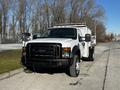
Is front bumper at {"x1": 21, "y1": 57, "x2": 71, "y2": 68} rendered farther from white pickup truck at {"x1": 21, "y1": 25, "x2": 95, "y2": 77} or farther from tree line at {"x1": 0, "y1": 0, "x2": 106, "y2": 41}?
tree line at {"x1": 0, "y1": 0, "x2": 106, "y2": 41}

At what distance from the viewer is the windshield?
13664mm

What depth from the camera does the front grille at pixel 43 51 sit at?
36.9 feet

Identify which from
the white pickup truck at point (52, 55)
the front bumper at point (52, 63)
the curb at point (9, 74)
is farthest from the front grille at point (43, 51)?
the curb at point (9, 74)

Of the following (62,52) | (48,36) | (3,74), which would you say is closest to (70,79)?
(62,52)

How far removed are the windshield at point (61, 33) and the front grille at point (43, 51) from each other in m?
2.35

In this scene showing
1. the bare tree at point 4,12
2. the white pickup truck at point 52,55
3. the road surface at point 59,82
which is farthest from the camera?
the bare tree at point 4,12

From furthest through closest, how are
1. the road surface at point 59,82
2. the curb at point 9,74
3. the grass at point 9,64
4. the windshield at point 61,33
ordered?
the windshield at point 61,33
the grass at point 9,64
the curb at point 9,74
the road surface at point 59,82

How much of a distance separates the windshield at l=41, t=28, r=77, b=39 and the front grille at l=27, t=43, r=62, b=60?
2.35 m

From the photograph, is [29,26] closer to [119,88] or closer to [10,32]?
[10,32]

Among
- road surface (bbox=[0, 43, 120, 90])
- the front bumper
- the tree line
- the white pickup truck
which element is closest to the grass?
road surface (bbox=[0, 43, 120, 90])

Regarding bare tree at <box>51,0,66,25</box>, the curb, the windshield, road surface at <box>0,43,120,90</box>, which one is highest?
bare tree at <box>51,0,66,25</box>

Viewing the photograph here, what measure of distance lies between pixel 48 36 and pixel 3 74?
3.49m

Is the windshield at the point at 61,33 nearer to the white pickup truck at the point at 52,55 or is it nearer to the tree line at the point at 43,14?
the white pickup truck at the point at 52,55

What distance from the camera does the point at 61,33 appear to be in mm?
13961
